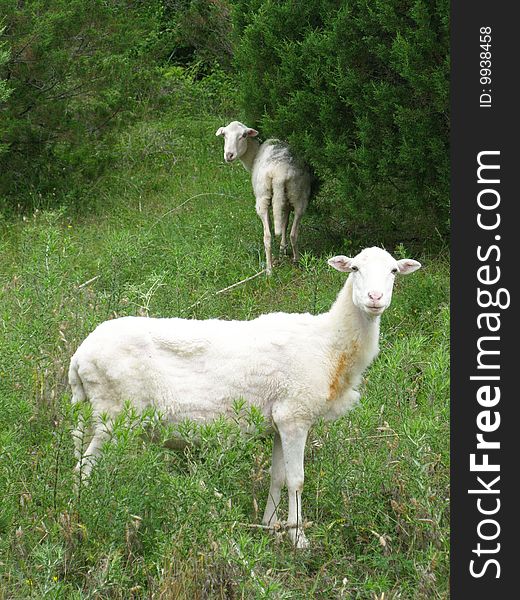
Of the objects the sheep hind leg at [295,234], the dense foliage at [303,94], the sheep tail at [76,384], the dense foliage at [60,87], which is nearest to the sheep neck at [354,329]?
the sheep tail at [76,384]

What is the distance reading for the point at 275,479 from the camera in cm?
621

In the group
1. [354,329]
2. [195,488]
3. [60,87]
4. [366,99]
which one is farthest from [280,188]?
[195,488]

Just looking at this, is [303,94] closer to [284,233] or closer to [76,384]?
[284,233]

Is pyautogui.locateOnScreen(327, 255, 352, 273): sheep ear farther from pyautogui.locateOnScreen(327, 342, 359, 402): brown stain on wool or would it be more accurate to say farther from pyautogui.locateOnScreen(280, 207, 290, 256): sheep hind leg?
pyautogui.locateOnScreen(280, 207, 290, 256): sheep hind leg

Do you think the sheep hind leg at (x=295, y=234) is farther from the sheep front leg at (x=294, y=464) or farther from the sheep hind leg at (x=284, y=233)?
the sheep front leg at (x=294, y=464)

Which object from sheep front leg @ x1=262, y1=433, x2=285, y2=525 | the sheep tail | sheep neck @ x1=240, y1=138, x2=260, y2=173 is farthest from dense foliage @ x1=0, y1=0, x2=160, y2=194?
sheep front leg @ x1=262, y1=433, x2=285, y2=525

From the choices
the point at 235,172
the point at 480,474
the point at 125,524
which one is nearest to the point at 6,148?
the point at 235,172

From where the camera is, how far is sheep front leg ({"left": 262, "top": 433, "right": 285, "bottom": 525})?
611cm

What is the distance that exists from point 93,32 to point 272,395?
9.26m

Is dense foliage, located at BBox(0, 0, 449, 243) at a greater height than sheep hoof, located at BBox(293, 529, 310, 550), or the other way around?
dense foliage, located at BBox(0, 0, 449, 243)

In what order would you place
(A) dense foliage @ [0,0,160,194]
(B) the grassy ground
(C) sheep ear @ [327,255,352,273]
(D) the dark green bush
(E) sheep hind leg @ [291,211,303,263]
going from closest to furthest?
(B) the grassy ground
(C) sheep ear @ [327,255,352,273]
(D) the dark green bush
(E) sheep hind leg @ [291,211,303,263]
(A) dense foliage @ [0,0,160,194]

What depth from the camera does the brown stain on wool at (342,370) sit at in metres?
6.16

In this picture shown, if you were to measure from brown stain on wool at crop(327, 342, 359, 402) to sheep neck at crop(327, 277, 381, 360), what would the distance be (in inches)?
1.1

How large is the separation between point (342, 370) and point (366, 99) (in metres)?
4.77
